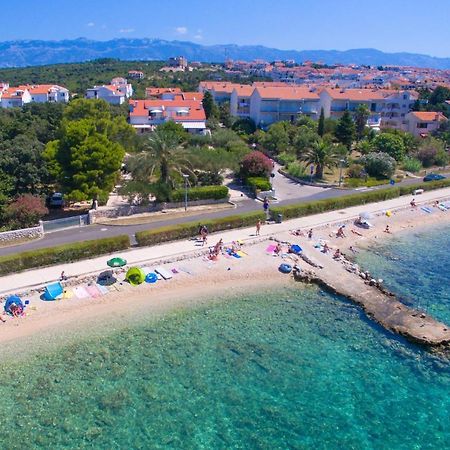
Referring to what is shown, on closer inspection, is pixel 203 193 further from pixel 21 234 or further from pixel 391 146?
pixel 391 146

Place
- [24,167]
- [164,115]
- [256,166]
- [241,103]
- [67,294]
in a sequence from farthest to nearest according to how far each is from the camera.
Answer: [241,103] → [164,115] → [256,166] → [24,167] → [67,294]

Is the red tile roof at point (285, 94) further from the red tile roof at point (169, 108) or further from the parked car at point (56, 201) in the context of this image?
the parked car at point (56, 201)

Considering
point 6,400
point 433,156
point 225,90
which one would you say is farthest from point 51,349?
point 225,90

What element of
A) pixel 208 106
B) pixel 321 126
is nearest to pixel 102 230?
pixel 321 126

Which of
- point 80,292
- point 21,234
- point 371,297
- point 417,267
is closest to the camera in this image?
point 80,292

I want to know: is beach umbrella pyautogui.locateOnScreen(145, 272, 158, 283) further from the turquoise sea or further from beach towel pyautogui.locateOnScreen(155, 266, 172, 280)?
the turquoise sea

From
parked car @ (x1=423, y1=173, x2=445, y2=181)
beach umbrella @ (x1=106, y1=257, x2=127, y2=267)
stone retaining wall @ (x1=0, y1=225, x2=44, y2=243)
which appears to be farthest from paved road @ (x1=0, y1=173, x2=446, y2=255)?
parked car @ (x1=423, y1=173, x2=445, y2=181)

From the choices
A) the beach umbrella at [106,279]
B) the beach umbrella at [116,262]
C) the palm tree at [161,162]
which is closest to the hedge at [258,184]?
the palm tree at [161,162]
